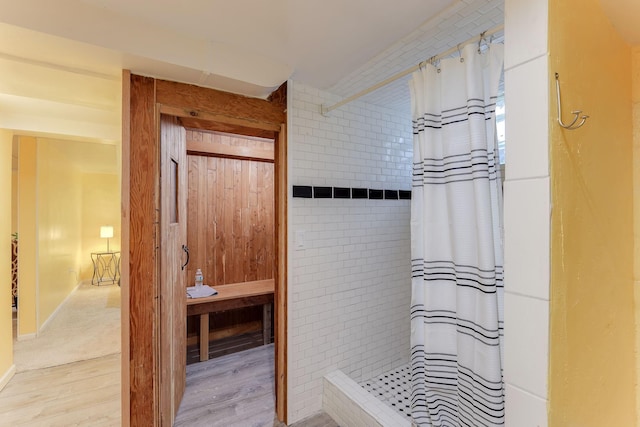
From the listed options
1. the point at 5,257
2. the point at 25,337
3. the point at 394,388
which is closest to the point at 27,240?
the point at 5,257

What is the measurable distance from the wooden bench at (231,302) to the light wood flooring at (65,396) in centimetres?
78

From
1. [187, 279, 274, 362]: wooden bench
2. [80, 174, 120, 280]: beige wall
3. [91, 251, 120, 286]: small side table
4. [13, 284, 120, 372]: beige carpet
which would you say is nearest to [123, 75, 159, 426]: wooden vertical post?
[187, 279, 274, 362]: wooden bench

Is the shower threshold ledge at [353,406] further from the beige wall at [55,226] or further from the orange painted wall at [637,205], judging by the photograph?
the beige wall at [55,226]

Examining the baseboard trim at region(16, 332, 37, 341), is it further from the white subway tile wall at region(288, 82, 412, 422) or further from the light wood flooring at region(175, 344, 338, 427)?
the white subway tile wall at region(288, 82, 412, 422)

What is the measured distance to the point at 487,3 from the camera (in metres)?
1.34

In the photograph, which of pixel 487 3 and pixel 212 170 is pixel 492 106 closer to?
pixel 487 3

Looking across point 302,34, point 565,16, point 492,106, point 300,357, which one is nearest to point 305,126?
point 302,34

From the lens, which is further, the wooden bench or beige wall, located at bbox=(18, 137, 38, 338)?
beige wall, located at bbox=(18, 137, 38, 338)

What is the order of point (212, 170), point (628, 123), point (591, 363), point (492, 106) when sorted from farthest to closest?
point (212, 170)
point (492, 106)
point (628, 123)
point (591, 363)

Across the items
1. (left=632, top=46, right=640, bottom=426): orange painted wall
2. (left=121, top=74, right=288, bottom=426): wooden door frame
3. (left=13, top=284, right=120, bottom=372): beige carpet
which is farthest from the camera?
(left=13, top=284, right=120, bottom=372): beige carpet

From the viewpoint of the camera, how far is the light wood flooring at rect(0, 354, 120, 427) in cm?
205

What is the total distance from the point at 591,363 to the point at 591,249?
34cm

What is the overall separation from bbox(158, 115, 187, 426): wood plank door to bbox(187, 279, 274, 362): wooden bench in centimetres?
53

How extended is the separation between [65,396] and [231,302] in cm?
141
